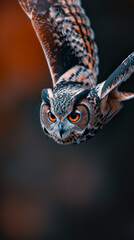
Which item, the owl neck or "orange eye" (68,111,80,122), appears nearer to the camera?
"orange eye" (68,111,80,122)

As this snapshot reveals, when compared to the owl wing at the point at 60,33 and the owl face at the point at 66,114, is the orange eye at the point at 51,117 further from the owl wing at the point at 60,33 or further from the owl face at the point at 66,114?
the owl wing at the point at 60,33

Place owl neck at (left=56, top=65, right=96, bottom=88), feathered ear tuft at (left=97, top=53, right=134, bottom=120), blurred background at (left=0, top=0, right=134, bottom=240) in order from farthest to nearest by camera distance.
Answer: blurred background at (left=0, top=0, right=134, bottom=240) < owl neck at (left=56, top=65, right=96, bottom=88) < feathered ear tuft at (left=97, top=53, right=134, bottom=120)

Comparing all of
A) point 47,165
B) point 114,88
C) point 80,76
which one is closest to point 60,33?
point 80,76

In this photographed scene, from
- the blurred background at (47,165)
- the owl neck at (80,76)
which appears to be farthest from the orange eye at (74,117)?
the blurred background at (47,165)

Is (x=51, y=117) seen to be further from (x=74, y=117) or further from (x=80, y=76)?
(x=80, y=76)

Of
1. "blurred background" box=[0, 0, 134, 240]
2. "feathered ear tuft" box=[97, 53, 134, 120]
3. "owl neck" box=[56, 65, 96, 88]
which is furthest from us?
→ "blurred background" box=[0, 0, 134, 240]

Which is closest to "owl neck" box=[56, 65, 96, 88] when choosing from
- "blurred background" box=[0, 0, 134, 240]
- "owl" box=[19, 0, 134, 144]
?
"owl" box=[19, 0, 134, 144]

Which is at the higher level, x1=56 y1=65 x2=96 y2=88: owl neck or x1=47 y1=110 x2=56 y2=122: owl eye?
x1=56 y1=65 x2=96 y2=88: owl neck

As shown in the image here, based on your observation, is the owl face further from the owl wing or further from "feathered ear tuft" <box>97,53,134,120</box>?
the owl wing
